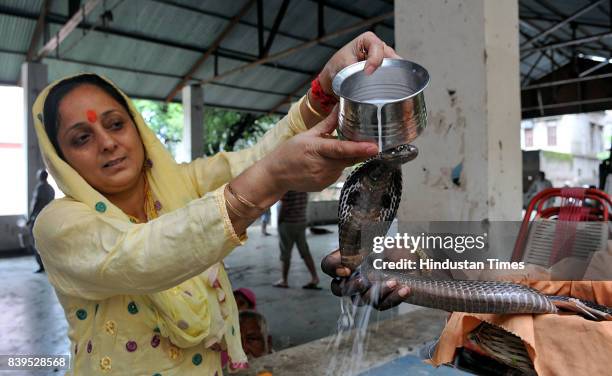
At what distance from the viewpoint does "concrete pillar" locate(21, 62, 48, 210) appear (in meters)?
8.70

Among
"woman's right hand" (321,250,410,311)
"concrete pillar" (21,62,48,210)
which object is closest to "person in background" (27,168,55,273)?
"concrete pillar" (21,62,48,210)

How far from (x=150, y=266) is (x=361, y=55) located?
820 millimetres

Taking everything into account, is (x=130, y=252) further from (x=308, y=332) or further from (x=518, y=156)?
(x=308, y=332)

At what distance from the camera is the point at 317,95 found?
1541mm

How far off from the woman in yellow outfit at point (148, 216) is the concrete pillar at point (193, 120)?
9.62 meters

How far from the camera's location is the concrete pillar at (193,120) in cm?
1086

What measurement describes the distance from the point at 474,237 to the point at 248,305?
5.48 feet

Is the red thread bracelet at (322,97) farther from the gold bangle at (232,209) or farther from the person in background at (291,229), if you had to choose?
the person in background at (291,229)

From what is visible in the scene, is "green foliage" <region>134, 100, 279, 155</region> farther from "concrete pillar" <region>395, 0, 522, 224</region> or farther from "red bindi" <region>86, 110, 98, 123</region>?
"red bindi" <region>86, 110, 98, 123</region>

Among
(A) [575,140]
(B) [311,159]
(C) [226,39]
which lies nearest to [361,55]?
(B) [311,159]

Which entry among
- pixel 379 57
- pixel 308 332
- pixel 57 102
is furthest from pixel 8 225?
pixel 379 57

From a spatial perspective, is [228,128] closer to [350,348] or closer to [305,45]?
[305,45]

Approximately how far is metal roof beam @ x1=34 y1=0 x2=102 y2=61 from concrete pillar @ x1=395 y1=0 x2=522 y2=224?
5.23 meters

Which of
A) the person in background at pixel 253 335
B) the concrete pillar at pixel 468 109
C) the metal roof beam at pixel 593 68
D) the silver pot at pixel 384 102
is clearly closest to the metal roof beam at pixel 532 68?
the metal roof beam at pixel 593 68
